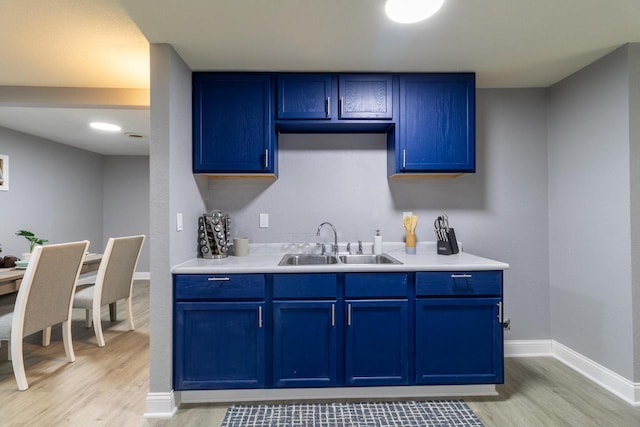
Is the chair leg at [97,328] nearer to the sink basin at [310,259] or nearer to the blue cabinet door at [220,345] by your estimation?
the blue cabinet door at [220,345]

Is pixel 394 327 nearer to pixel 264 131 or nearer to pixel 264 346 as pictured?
pixel 264 346

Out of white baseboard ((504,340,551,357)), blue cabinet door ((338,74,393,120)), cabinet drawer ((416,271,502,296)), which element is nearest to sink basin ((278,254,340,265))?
cabinet drawer ((416,271,502,296))

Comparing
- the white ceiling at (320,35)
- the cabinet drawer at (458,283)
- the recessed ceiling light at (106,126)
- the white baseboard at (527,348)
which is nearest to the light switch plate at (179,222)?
the white ceiling at (320,35)

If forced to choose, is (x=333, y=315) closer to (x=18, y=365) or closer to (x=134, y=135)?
(x=18, y=365)

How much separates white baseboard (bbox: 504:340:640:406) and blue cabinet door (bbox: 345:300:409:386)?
1236 mm

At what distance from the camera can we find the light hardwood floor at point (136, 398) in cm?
190

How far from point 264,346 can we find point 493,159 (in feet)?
7.35

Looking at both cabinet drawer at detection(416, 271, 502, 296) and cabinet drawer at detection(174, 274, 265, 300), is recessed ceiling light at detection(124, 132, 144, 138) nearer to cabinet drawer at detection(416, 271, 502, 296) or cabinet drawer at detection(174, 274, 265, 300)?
cabinet drawer at detection(174, 274, 265, 300)

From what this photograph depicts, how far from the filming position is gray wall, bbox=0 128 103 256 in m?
4.44

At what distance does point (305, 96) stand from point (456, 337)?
1856 mm

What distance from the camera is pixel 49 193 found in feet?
16.6

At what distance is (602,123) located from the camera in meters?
2.21

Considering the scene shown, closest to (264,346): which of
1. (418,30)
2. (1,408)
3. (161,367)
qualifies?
(161,367)

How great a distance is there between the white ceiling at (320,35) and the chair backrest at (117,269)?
1.57 meters
